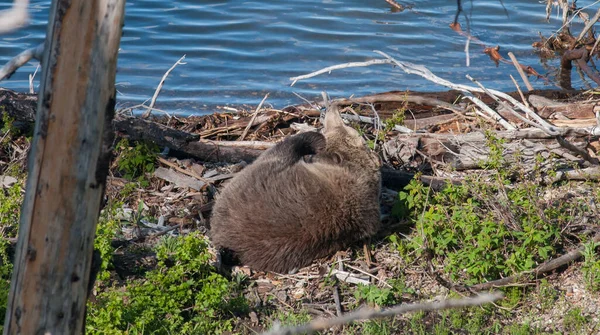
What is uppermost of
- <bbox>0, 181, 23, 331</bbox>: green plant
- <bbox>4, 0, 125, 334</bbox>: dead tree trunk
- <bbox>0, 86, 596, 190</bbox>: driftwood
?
<bbox>4, 0, 125, 334</bbox>: dead tree trunk

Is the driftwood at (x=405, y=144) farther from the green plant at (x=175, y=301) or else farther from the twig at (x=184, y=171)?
the green plant at (x=175, y=301)

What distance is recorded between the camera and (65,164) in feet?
10.2

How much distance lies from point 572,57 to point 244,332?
7844 mm

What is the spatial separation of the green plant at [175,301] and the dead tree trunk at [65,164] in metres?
1.43

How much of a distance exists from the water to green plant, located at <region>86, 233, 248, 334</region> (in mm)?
6095

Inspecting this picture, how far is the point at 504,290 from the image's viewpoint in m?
5.38

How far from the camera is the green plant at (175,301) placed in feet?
15.7

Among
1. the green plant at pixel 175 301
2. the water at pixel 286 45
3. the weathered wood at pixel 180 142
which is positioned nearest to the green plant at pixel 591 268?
the green plant at pixel 175 301

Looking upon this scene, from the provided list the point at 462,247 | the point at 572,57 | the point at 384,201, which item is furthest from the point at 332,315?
the point at 572,57

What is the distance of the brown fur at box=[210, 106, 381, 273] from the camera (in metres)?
5.67

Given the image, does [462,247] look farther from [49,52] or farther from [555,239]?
[49,52]

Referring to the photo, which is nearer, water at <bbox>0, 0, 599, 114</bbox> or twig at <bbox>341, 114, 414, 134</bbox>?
twig at <bbox>341, 114, 414, 134</bbox>

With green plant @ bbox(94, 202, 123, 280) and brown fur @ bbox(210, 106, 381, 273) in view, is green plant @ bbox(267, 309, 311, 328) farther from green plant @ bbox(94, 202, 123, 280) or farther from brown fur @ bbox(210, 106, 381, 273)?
green plant @ bbox(94, 202, 123, 280)

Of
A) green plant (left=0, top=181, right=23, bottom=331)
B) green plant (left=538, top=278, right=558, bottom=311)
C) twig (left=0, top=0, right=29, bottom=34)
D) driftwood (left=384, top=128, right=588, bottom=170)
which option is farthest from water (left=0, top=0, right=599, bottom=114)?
twig (left=0, top=0, right=29, bottom=34)
